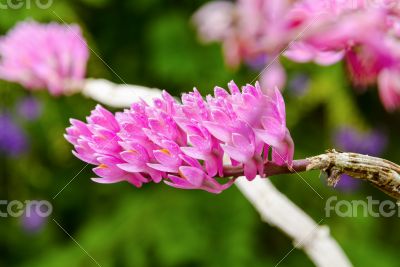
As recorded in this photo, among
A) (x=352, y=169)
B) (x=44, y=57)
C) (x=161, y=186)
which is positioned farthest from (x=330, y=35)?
(x=161, y=186)

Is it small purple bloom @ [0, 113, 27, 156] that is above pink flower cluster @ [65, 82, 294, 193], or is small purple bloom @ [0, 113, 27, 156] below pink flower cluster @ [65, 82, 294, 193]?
below

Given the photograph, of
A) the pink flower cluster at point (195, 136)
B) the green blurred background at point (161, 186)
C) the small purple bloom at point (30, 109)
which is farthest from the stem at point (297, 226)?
the small purple bloom at point (30, 109)

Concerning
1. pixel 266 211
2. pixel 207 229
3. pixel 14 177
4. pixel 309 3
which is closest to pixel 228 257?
pixel 207 229

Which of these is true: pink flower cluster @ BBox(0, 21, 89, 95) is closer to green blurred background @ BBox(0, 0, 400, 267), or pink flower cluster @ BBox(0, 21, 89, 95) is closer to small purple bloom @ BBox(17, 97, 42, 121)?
green blurred background @ BBox(0, 0, 400, 267)

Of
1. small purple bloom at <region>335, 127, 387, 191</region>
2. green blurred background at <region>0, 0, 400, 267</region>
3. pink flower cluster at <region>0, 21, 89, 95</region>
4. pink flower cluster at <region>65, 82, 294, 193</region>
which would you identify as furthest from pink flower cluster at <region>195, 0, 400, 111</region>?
small purple bloom at <region>335, 127, 387, 191</region>

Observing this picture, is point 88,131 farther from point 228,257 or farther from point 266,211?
point 228,257

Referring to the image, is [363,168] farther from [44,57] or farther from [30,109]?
[30,109]
